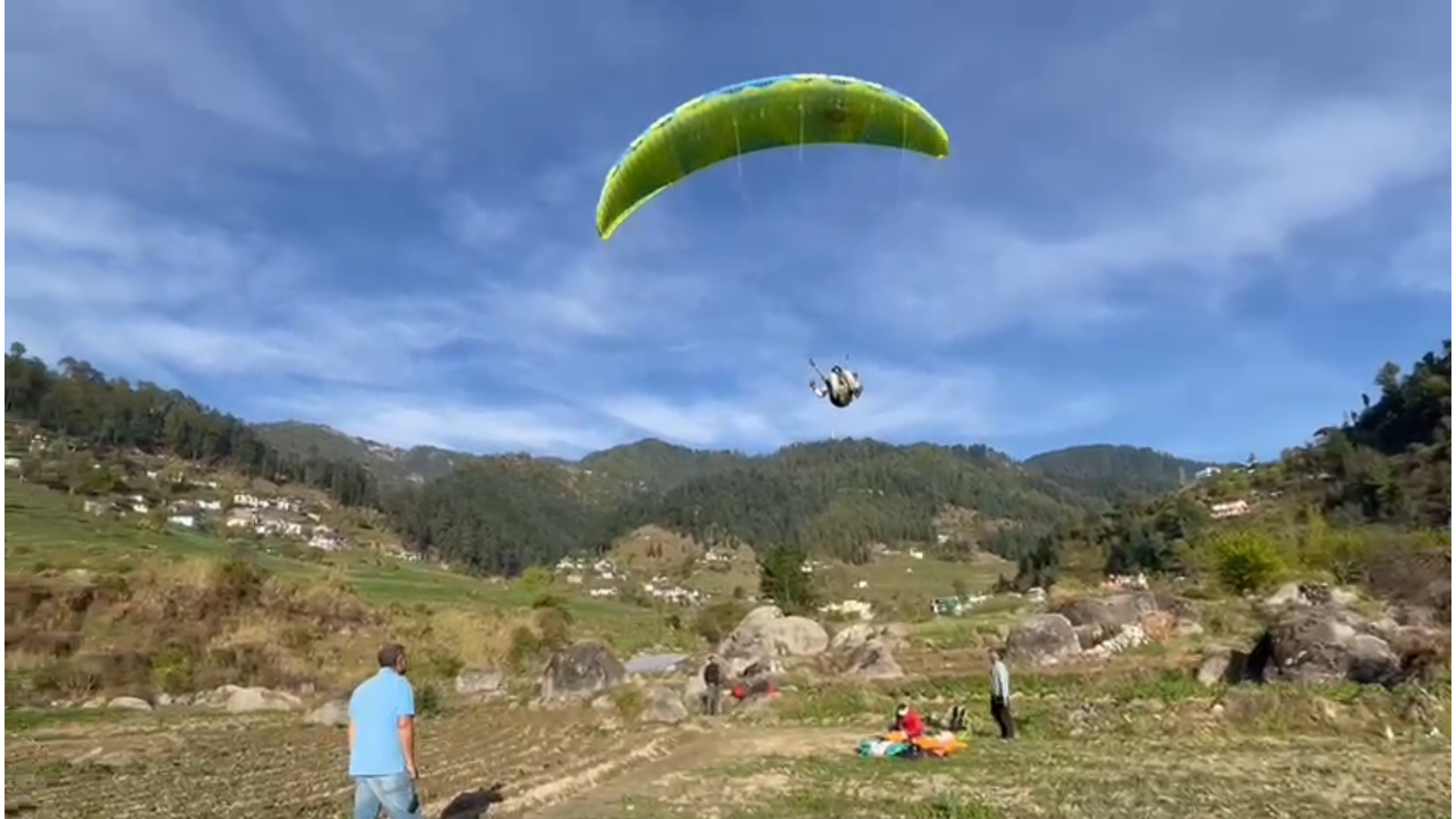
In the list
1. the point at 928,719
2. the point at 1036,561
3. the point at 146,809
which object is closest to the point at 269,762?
the point at 146,809

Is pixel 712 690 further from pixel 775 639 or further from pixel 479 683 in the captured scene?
pixel 775 639

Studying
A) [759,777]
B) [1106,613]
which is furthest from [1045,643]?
[759,777]

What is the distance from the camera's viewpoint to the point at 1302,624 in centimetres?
2570

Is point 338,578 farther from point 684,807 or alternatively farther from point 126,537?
point 684,807

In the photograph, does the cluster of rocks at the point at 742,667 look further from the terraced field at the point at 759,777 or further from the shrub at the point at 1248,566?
the shrub at the point at 1248,566

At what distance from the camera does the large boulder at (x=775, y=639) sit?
134 feet

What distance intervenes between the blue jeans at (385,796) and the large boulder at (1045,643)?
27931mm

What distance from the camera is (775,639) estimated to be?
42.2 meters

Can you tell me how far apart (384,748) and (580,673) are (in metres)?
24.2

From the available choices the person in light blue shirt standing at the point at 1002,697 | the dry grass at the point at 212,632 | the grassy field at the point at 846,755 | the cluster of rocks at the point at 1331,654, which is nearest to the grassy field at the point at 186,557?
the dry grass at the point at 212,632

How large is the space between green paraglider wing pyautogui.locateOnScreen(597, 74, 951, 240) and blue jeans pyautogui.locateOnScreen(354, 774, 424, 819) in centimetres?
1032

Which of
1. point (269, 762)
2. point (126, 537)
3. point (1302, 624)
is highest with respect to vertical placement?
point (126, 537)

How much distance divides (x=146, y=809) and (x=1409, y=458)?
107001 millimetres

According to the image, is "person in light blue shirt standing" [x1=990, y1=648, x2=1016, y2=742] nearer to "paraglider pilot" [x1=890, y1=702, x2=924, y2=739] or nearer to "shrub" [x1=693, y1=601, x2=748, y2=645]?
"paraglider pilot" [x1=890, y1=702, x2=924, y2=739]
